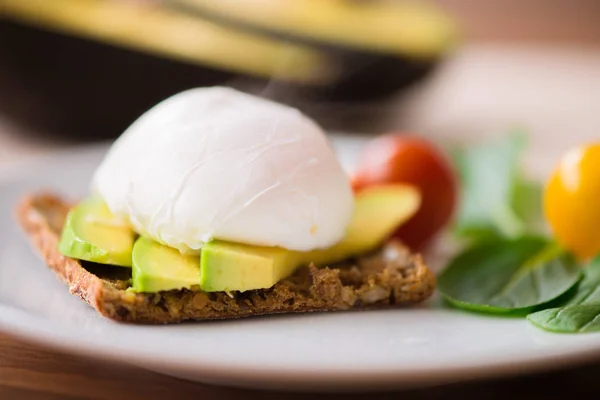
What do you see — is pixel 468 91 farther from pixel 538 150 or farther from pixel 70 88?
pixel 70 88

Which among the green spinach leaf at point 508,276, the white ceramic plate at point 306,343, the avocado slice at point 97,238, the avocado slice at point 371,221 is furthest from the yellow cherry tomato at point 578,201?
the avocado slice at point 97,238

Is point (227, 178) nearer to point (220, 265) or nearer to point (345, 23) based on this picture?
point (220, 265)

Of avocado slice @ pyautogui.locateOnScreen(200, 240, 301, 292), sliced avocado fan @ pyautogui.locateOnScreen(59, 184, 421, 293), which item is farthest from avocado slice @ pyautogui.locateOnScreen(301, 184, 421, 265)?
avocado slice @ pyautogui.locateOnScreen(200, 240, 301, 292)

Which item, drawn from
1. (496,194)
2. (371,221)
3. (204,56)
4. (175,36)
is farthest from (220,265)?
(175,36)

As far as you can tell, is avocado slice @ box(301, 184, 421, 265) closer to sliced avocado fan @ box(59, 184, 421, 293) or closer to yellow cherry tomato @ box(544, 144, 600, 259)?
sliced avocado fan @ box(59, 184, 421, 293)

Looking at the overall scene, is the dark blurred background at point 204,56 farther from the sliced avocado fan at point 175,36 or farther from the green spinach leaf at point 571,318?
the green spinach leaf at point 571,318

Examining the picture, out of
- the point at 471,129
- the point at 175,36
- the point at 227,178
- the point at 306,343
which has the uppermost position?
the point at 175,36
